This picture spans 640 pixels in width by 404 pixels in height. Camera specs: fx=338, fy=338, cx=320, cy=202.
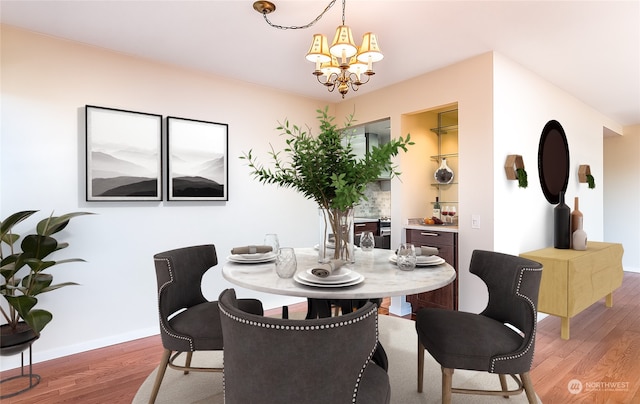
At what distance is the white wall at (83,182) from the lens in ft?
8.24

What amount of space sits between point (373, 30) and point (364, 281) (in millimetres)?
1926

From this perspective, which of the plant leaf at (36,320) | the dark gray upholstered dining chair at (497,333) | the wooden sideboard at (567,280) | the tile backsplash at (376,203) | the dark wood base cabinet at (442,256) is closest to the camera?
the dark gray upholstered dining chair at (497,333)

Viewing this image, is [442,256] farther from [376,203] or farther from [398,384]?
[376,203]

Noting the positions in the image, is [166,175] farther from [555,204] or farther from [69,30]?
[555,204]

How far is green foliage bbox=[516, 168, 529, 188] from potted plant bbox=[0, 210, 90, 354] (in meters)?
3.62

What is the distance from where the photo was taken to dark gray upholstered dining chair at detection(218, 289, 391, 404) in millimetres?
956

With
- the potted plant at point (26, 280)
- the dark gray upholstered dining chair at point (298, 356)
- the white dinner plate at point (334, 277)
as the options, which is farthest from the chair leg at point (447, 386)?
the potted plant at point (26, 280)

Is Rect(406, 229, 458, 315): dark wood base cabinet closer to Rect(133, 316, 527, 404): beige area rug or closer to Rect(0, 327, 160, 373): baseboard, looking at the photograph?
Rect(133, 316, 527, 404): beige area rug

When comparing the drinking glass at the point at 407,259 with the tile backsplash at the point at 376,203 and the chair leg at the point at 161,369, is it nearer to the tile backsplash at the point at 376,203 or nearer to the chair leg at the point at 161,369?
the chair leg at the point at 161,369

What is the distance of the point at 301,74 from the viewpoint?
3.43 m

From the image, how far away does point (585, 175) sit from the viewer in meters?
4.38

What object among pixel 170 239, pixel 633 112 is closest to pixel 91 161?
pixel 170 239

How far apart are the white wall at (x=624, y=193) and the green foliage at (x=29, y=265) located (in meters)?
7.81

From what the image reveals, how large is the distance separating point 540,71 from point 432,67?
1.11 m
